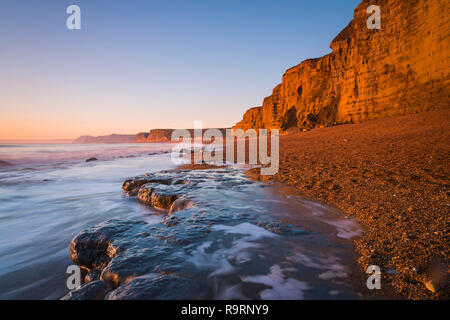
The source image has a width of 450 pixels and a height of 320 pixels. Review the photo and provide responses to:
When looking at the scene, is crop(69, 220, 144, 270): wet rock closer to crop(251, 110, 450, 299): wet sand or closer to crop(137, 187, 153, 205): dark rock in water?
crop(137, 187, 153, 205): dark rock in water

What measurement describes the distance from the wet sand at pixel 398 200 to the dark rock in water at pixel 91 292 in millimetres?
1961

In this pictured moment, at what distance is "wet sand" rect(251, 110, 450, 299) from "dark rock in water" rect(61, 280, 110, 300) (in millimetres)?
1961

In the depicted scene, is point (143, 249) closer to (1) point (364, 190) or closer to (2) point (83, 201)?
(1) point (364, 190)

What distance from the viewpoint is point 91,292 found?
1.41 m

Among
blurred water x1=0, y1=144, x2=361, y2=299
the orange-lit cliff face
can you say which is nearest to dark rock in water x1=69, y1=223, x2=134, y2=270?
blurred water x1=0, y1=144, x2=361, y2=299

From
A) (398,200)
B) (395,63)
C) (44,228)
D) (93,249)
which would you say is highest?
(395,63)

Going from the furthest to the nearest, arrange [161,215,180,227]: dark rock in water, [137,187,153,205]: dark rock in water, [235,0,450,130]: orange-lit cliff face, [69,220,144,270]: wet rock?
[235,0,450,130]: orange-lit cliff face < [137,187,153,205]: dark rock in water < [161,215,180,227]: dark rock in water < [69,220,144,270]: wet rock

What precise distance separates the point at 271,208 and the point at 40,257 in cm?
299

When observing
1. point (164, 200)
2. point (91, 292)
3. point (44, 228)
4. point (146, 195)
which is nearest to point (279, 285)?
point (91, 292)

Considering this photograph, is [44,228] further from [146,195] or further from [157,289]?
[157,289]

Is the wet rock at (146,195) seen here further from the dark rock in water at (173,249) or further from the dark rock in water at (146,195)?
the dark rock in water at (173,249)

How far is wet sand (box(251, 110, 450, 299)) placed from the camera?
1.46 m

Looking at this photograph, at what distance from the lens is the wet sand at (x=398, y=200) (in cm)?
146

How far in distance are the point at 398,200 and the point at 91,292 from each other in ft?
11.1
